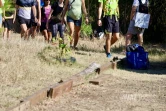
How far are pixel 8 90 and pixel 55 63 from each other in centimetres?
254

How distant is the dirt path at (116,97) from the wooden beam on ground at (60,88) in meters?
0.08

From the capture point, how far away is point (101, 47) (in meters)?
15.0

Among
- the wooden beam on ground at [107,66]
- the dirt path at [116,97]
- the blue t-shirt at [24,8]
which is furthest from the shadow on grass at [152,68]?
the blue t-shirt at [24,8]

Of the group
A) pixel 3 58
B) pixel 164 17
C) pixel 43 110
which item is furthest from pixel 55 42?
pixel 164 17

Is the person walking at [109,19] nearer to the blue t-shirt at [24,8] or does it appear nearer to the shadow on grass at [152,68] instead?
the shadow on grass at [152,68]

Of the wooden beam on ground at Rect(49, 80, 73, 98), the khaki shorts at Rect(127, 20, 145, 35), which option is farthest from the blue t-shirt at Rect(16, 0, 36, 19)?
the wooden beam on ground at Rect(49, 80, 73, 98)

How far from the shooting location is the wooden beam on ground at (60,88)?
7.25 meters

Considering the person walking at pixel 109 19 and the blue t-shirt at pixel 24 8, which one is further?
the person walking at pixel 109 19

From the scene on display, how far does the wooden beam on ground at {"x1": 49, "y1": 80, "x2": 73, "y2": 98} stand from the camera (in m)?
7.25

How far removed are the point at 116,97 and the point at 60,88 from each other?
908 millimetres

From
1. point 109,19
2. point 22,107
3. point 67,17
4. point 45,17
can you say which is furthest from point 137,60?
point 22,107

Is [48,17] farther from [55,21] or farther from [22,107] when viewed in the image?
[22,107]

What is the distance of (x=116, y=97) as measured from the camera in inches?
309

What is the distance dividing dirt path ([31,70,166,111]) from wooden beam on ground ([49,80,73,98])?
0.08m
